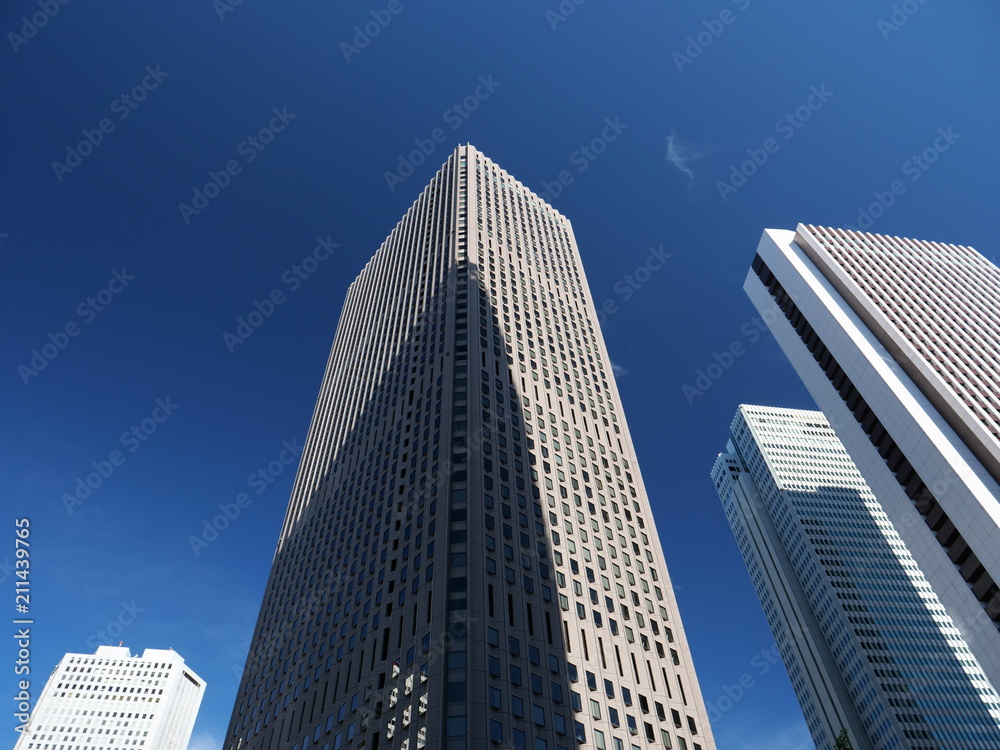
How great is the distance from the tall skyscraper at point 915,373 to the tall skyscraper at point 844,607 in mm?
81019

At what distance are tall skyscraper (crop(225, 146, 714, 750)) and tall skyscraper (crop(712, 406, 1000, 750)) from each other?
103118 millimetres

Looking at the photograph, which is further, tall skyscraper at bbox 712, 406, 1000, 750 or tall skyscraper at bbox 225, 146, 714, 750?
tall skyscraper at bbox 712, 406, 1000, 750

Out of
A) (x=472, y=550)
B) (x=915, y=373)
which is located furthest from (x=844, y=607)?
(x=472, y=550)

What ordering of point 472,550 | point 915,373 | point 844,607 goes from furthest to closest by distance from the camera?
1. point 844,607
2. point 915,373
3. point 472,550

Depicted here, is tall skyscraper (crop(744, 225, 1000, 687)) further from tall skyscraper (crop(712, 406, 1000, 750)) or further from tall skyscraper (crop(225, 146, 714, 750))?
tall skyscraper (crop(712, 406, 1000, 750))

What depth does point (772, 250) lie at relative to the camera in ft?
358

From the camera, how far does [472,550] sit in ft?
179

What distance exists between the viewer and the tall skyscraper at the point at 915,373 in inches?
2697

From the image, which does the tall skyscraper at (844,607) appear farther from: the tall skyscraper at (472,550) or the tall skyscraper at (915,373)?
the tall skyscraper at (472,550)

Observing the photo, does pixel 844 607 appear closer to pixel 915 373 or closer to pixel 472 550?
pixel 915 373

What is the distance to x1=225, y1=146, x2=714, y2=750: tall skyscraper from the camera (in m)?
48.1

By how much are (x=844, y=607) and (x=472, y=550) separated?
13421 cm

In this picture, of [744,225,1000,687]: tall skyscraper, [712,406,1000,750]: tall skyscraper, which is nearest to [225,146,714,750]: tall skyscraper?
[744,225,1000,687]: tall skyscraper

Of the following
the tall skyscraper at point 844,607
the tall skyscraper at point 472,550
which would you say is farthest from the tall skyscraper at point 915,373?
the tall skyscraper at point 844,607
